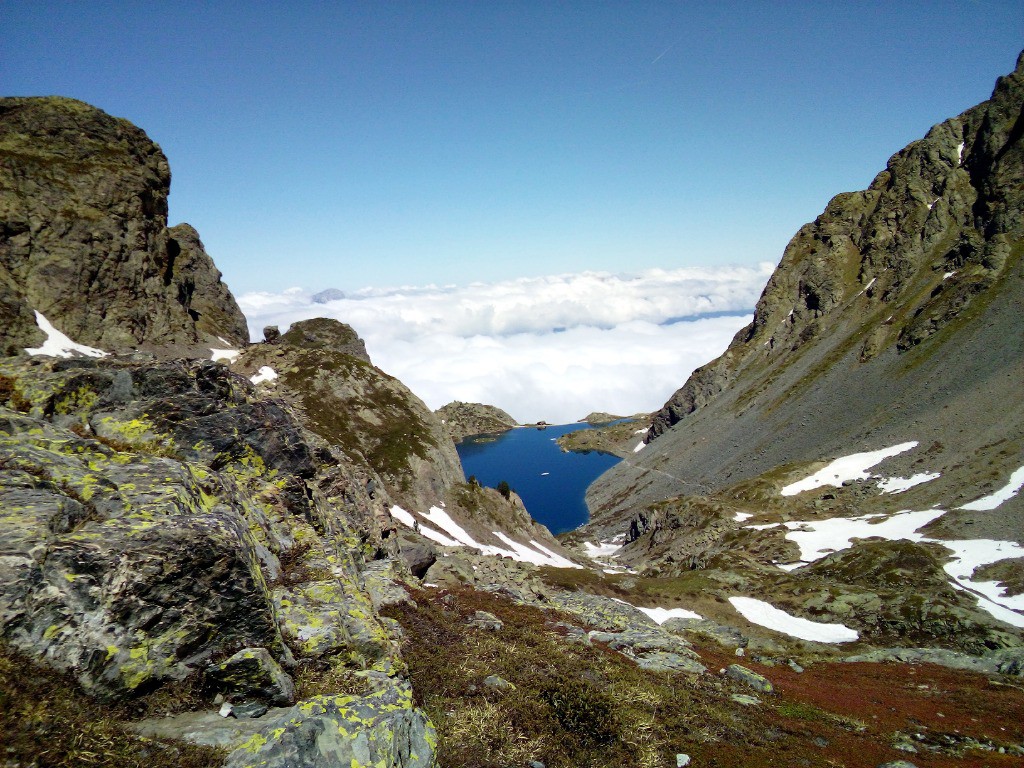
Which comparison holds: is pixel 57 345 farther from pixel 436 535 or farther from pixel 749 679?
pixel 749 679

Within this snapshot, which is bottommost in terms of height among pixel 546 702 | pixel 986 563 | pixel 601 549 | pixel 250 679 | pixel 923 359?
pixel 601 549

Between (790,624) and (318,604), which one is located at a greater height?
(318,604)

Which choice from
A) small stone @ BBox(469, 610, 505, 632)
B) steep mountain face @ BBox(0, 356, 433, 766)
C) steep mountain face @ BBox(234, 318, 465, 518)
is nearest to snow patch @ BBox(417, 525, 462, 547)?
steep mountain face @ BBox(234, 318, 465, 518)

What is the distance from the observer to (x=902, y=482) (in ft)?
315

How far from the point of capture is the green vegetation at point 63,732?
678 cm

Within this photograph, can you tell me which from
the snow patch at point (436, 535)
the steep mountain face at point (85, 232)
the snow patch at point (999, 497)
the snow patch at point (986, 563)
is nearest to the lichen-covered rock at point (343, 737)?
the snow patch at point (436, 535)

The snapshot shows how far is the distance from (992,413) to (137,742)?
139 m

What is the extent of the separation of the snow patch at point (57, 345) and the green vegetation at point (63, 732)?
64.6 meters

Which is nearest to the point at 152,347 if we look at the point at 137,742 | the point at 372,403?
the point at 372,403

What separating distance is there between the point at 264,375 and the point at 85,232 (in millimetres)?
29544

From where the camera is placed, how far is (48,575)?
9094mm

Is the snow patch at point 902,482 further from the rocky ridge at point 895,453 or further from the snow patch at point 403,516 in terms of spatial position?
the snow patch at point 403,516

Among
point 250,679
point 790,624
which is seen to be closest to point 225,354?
point 250,679

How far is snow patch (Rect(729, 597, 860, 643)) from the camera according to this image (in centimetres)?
4931
